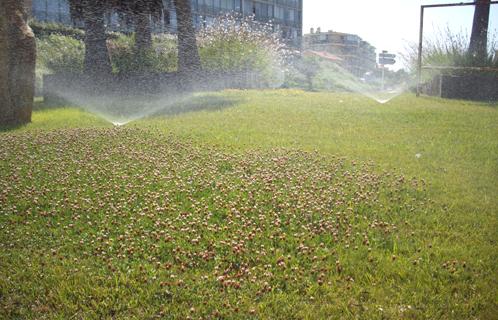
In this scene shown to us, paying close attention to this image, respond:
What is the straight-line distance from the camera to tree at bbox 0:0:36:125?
8828mm

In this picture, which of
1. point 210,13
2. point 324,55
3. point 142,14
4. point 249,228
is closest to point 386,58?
point 249,228

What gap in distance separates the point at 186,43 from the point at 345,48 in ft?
26.7

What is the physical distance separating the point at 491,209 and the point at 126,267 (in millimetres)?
3165

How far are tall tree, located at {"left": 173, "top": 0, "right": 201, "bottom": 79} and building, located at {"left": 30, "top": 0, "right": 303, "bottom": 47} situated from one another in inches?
121

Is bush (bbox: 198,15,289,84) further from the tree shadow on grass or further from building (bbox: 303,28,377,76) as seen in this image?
the tree shadow on grass

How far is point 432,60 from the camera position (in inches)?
521

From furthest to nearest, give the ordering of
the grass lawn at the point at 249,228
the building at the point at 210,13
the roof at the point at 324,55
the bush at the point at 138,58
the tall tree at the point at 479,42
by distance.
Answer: the roof at the point at 324,55 → the building at the point at 210,13 → the bush at the point at 138,58 → the tall tree at the point at 479,42 → the grass lawn at the point at 249,228

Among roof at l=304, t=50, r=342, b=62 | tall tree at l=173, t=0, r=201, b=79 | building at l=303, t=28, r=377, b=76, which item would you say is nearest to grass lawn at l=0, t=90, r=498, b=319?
building at l=303, t=28, r=377, b=76

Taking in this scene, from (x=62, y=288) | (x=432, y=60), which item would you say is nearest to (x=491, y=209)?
(x=62, y=288)

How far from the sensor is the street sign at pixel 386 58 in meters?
11.2

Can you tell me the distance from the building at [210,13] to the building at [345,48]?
159 cm

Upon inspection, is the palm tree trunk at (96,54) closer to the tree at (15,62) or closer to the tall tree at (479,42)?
the tree at (15,62)

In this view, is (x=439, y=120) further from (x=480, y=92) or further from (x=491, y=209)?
(x=491, y=209)

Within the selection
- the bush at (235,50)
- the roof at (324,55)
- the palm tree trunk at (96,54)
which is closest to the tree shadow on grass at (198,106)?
the palm tree trunk at (96,54)
